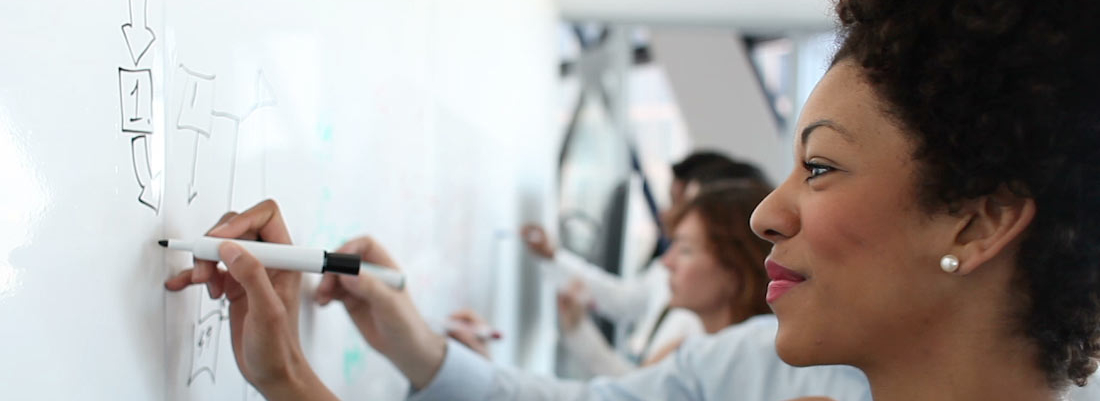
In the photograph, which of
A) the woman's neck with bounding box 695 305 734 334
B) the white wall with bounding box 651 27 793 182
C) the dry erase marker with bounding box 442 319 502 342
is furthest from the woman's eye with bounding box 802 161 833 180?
the white wall with bounding box 651 27 793 182

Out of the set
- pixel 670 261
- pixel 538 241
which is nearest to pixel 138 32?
pixel 670 261

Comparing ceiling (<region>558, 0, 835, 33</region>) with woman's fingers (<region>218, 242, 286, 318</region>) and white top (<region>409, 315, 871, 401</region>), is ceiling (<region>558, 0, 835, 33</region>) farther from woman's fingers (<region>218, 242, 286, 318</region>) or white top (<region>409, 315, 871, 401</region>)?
woman's fingers (<region>218, 242, 286, 318</region>)

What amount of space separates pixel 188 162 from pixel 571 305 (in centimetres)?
177

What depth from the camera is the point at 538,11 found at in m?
2.20

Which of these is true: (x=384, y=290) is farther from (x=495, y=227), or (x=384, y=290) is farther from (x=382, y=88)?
(x=495, y=227)

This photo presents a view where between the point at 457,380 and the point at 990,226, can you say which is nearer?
the point at 990,226

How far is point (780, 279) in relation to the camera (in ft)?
2.30

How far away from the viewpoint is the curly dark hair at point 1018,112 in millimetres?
562

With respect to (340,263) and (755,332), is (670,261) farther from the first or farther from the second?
(340,263)

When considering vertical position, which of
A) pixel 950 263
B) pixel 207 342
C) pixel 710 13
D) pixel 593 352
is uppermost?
pixel 710 13

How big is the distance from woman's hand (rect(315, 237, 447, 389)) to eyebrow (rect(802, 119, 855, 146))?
47cm

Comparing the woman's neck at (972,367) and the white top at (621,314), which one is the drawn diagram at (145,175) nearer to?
the woman's neck at (972,367)

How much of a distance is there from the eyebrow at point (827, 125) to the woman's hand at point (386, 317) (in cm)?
47

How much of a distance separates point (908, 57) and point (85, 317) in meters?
0.54
